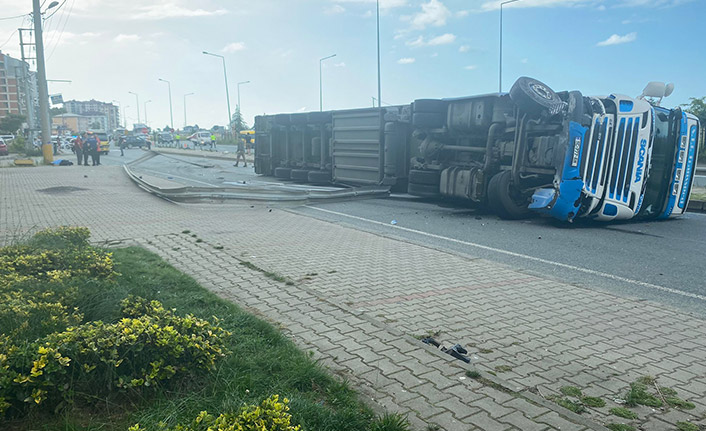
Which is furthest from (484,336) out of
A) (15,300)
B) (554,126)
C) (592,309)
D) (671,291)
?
(554,126)

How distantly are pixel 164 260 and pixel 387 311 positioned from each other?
135 inches

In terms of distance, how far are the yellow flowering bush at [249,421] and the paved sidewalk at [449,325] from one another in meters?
0.93

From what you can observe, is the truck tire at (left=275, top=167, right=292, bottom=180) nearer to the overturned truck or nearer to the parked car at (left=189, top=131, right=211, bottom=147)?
the overturned truck

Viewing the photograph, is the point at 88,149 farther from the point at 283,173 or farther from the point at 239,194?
the point at 239,194

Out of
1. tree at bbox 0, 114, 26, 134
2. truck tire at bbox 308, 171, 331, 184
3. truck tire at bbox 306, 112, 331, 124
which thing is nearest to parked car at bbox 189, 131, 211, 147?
tree at bbox 0, 114, 26, 134

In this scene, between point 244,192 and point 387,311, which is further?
point 244,192

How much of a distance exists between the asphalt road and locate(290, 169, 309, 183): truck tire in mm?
6003

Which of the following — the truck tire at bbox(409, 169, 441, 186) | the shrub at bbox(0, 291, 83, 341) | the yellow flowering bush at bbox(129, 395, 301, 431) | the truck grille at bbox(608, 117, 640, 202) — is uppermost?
the truck grille at bbox(608, 117, 640, 202)

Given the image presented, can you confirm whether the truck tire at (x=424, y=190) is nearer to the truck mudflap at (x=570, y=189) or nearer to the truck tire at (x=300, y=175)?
the truck mudflap at (x=570, y=189)

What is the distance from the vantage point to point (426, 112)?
45.9 feet

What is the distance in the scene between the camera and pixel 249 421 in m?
2.54

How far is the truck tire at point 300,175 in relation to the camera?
20.2 metres

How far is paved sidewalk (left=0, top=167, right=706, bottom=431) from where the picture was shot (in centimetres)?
349

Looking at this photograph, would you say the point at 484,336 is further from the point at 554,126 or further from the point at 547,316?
the point at 554,126
